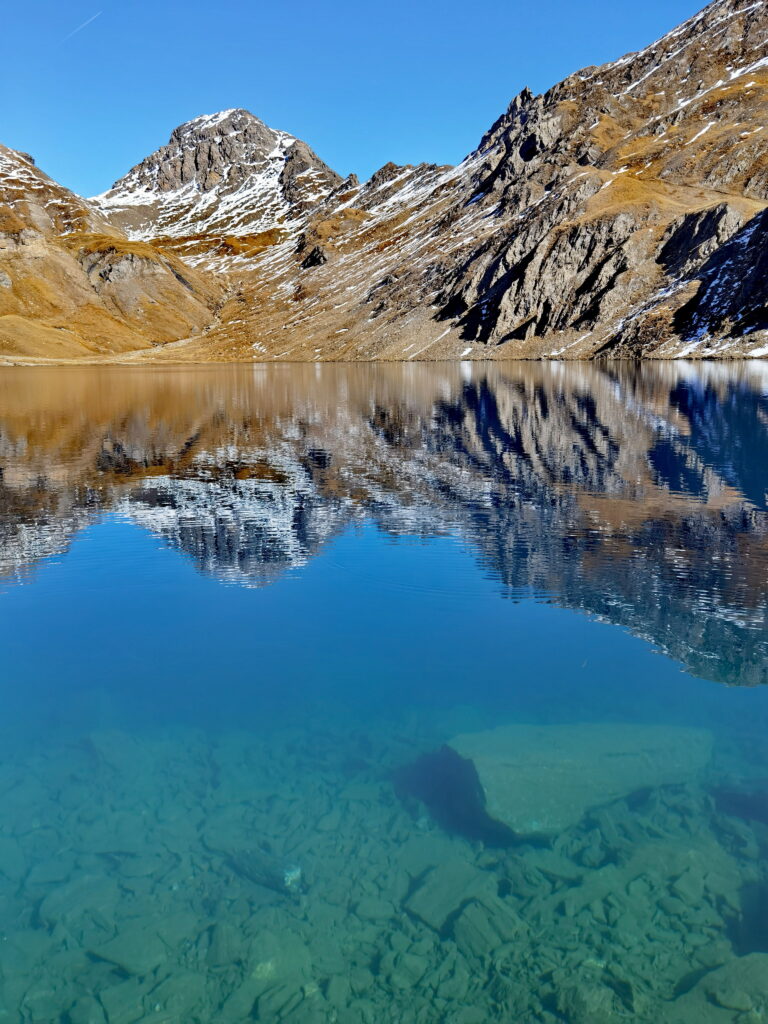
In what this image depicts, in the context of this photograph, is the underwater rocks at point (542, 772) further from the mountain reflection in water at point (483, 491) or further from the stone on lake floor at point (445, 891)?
the mountain reflection in water at point (483, 491)

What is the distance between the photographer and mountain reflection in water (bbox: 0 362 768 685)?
56.1ft

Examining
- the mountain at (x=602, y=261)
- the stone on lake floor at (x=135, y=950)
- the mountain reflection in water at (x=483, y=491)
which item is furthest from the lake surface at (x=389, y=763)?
the mountain at (x=602, y=261)

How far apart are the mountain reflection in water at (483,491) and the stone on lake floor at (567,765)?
2.90 meters

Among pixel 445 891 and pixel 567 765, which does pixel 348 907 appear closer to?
pixel 445 891

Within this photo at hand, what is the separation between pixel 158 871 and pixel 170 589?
10.6 meters

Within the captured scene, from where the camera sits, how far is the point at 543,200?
171875 millimetres

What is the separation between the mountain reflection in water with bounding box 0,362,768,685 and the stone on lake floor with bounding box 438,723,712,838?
2.90 meters

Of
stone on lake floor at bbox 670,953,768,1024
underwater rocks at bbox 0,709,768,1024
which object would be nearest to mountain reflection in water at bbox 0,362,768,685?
underwater rocks at bbox 0,709,768,1024

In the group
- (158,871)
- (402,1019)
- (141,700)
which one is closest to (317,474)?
(141,700)

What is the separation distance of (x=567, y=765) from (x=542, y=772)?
45 cm

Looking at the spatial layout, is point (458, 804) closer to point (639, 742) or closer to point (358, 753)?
point (358, 753)

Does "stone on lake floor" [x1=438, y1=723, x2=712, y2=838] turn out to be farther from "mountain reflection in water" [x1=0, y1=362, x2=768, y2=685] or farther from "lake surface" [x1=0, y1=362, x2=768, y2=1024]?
"mountain reflection in water" [x1=0, y1=362, x2=768, y2=685]

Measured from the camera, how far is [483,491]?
27734 millimetres

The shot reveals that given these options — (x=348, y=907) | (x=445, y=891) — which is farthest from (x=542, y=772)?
(x=348, y=907)
